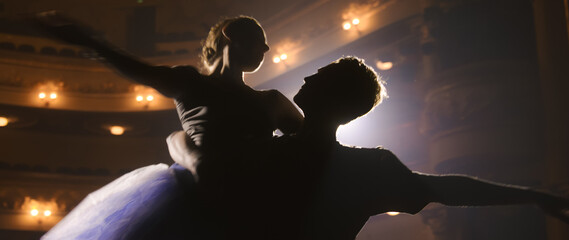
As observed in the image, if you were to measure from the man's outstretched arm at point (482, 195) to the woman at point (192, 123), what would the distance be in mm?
651

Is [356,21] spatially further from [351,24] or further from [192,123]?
[192,123]

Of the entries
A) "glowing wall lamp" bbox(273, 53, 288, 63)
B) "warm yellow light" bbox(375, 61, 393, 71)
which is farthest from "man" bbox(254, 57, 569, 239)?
"glowing wall lamp" bbox(273, 53, 288, 63)

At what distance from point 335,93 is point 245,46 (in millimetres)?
780

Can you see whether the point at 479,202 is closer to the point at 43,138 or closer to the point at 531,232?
the point at 531,232

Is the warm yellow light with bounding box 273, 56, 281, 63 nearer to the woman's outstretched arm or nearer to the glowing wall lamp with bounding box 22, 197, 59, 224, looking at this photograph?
the glowing wall lamp with bounding box 22, 197, 59, 224

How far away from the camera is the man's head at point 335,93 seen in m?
1.75

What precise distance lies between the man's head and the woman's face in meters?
0.71

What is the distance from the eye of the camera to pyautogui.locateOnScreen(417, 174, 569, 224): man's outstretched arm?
5.55 feet

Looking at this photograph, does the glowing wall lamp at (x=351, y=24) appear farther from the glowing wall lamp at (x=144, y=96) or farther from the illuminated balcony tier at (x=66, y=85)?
the glowing wall lamp at (x=144, y=96)

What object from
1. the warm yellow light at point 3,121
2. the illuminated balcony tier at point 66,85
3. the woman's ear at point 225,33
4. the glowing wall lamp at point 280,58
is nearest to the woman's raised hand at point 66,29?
the woman's ear at point 225,33

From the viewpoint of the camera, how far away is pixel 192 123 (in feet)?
6.93

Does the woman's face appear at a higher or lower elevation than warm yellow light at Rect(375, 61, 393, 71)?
lower

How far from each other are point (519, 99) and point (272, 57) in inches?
255

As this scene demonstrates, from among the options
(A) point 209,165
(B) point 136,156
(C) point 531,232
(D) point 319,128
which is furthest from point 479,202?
(B) point 136,156
